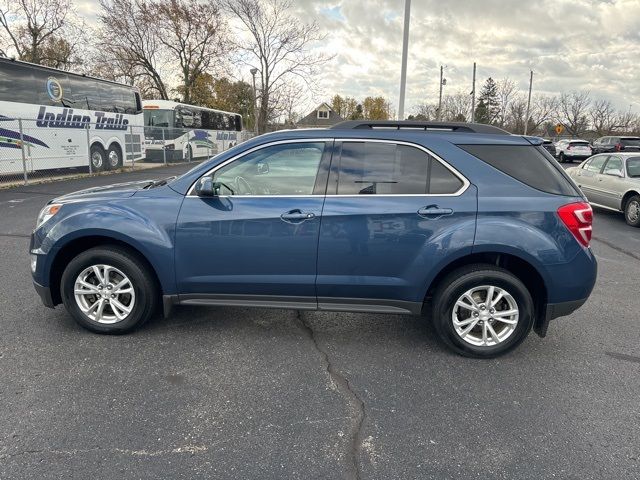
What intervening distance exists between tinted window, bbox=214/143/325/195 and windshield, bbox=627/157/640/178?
890cm

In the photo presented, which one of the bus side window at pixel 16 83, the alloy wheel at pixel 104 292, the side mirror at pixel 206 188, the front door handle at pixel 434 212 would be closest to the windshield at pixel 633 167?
the front door handle at pixel 434 212

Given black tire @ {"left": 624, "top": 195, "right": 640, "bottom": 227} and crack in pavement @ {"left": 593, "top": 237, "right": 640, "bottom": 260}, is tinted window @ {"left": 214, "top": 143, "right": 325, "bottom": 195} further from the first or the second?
black tire @ {"left": 624, "top": 195, "right": 640, "bottom": 227}

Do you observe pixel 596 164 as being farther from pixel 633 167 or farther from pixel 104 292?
pixel 104 292

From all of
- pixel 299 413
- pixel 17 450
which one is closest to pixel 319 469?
pixel 299 413

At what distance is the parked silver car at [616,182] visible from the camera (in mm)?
9000

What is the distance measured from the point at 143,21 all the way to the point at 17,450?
33.6 m

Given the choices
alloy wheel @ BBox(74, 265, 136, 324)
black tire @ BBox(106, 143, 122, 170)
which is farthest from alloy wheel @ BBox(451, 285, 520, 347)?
black tire @ BBox(106, 143, 122, 170)

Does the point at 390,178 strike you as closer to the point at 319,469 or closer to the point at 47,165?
the point at 319,469

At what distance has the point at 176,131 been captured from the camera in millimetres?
22844

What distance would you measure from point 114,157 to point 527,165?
58.1 ft

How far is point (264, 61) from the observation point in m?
30.3

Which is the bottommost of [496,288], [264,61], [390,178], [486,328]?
[486,328]

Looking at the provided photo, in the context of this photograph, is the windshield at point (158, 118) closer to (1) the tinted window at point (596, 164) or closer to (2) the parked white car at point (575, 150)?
(1) the tinted window at point (596, 164)

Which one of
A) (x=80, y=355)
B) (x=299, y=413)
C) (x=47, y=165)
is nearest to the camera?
(x=299, y=413)
